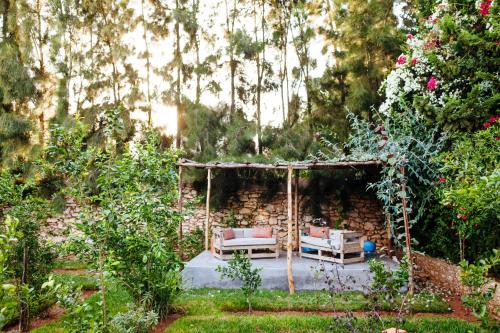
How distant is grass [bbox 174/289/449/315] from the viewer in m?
5.99

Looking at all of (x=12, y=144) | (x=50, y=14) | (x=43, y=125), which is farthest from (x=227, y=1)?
(x=12, y=144)

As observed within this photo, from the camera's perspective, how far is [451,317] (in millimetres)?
5727

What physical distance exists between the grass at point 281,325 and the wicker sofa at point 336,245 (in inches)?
94.8

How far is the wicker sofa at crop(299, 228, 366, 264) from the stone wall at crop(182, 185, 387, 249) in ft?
4.87

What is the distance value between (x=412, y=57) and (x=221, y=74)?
20.0 ft

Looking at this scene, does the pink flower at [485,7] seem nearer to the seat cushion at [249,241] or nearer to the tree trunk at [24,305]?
the seat cushion at [249,241]

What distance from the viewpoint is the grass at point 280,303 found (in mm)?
5992

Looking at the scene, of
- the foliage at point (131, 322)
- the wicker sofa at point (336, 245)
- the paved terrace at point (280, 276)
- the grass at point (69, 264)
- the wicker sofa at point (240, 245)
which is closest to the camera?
the foliage at point (131, 322)

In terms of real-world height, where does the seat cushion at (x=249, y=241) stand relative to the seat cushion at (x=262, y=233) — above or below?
below

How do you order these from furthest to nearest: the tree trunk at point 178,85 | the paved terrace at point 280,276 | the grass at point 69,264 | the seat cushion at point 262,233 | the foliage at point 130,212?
the tree trunk at point 178,85, the grass at point 69,264, the seat cushion at point 262,233, the paved terrace at point 280,276, the foliage at point 130,212

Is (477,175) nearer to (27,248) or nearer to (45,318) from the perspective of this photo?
(27,248)

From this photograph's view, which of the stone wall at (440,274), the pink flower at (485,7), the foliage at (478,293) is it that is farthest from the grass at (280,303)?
the pink flower at (485,7)

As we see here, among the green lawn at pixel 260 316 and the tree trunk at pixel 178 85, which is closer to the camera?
the green lawn at pixel 260 316

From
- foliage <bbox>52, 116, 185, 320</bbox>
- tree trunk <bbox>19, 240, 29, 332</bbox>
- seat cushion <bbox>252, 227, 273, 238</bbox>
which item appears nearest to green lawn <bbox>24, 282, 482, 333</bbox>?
tree trunk <bbox>19, 240, 29, 332</bbox>
